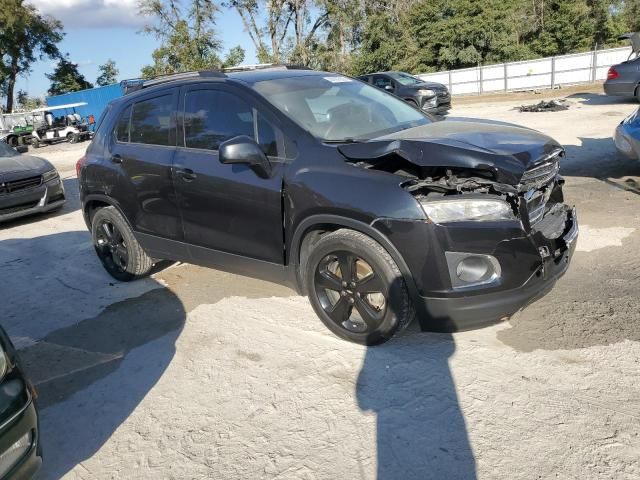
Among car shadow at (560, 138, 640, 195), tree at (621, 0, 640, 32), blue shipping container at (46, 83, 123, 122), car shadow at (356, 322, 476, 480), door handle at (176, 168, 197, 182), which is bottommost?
car shadow at (356, 322, 476, 480)

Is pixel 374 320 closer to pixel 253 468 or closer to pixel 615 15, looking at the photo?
pixel 253 468

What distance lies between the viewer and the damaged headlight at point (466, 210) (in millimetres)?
2951

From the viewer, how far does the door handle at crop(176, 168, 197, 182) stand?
4078 millimetres

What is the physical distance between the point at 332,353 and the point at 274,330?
61 centimetres

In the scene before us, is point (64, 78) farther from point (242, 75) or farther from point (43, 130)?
point (242, 75)

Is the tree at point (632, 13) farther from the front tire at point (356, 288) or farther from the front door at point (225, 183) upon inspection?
the front tire at point (356, 288)

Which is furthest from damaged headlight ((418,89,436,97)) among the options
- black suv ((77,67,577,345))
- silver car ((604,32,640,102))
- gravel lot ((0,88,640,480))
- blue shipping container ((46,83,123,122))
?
blue shipping container ((46,83,123,122))

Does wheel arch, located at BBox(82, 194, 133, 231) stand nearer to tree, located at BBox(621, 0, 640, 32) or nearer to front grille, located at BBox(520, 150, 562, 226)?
front grille, located at BBox(520, 150, 562, 226)

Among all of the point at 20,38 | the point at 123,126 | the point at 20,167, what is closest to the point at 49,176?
the point at 20,167

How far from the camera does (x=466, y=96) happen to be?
27.4 m

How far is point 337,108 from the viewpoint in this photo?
4.00 meters

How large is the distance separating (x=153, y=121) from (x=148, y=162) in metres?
0.39

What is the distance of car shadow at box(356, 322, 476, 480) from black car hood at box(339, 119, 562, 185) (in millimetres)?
1197

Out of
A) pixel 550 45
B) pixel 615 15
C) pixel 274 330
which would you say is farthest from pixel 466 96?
pixel 274 330
